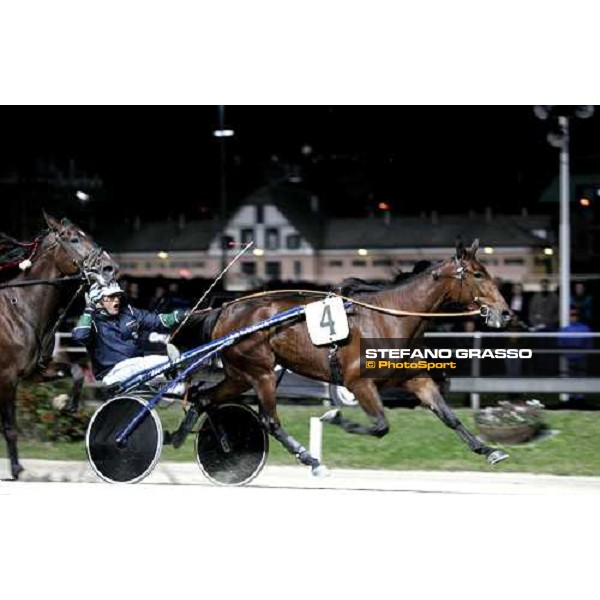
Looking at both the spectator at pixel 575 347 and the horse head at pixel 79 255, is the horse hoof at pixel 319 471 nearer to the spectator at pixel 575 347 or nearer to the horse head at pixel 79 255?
the spectator at pixel 575 347

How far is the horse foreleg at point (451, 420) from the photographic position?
7.68 meters

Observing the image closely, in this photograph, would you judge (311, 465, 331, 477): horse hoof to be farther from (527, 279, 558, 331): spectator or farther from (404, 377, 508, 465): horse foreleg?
(527, 279, 558, 331): spectator

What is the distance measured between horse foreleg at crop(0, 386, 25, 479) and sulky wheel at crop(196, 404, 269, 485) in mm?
1305

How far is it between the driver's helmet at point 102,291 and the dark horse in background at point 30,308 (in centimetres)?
16

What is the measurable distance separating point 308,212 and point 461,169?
A: 3.53 ft

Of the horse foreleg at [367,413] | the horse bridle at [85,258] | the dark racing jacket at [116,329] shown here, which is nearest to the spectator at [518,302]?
the horse foreleg at [367,413]

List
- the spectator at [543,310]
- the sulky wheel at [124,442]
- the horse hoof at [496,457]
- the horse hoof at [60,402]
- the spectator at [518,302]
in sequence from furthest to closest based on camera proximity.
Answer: the horse hoof at [60,402]
the sulky wheel at [124,442]
the spectator at [543,310]
the spectator at [518,302]
the horse hoof at [496,457]

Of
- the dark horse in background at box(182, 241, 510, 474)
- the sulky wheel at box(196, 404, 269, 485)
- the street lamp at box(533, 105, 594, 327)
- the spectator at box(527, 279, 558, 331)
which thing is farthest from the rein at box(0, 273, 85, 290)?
the street lamp at box(533, 105, 594, 327)

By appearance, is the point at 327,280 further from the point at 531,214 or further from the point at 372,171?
the point at 531,214

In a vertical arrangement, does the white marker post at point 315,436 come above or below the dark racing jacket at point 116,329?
below

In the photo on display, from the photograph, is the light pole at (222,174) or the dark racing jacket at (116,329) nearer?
the dark racing jacket at (116,329)

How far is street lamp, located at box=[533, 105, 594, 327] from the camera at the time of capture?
25.8ft

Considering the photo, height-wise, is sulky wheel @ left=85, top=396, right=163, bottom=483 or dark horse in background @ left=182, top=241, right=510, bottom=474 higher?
dark horse in background @ left=182, top=241, right=510, bottom=474

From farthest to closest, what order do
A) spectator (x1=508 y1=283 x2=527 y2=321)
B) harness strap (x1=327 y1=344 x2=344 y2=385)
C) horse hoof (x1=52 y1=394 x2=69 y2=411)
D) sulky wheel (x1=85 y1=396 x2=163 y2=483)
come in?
horse hoof (x1=52 y1=394 x2=69 y2=411) < sulky wheel (x1=85 y1=396 x2=163 y2=483) < harness strap (x1=327 y1=344 x2=344 y2=385) < spectator (x1=508 y1=283 x2=527 y2=321)
